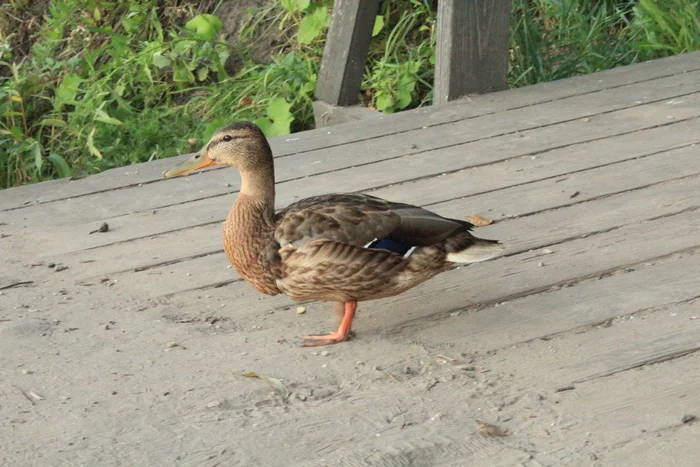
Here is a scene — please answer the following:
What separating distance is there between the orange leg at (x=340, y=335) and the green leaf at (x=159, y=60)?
12.8ft

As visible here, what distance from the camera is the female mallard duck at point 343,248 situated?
10.2 ft

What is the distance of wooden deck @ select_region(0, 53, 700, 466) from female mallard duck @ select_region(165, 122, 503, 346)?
140 millimetres

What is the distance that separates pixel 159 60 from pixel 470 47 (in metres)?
2.20

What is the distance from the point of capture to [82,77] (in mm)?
7156

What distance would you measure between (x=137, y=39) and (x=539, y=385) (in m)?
5.26

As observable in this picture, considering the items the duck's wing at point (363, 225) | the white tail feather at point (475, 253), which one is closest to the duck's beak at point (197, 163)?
the duck's wing at point (363, 225)

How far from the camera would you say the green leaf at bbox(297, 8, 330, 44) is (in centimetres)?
656

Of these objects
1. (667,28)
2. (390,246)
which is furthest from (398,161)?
(667,28)

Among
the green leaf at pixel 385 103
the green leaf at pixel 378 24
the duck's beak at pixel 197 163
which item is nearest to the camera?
the duck's beak at pixel 197 163

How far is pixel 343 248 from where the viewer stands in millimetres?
3100

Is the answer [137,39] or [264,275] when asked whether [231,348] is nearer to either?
[264,275]

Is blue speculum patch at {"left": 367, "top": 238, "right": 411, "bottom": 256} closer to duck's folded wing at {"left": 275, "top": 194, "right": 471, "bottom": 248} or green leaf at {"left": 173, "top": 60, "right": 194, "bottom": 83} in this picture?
duck's folded wing at {"left": 275, "top": 194, "right": 471, "bottom": 248}

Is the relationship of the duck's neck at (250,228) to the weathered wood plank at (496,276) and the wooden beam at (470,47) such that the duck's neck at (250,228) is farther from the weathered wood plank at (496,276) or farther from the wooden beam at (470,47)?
the wooden beam at (470,47)

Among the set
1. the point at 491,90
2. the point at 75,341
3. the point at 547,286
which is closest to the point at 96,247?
the point at 75,341
